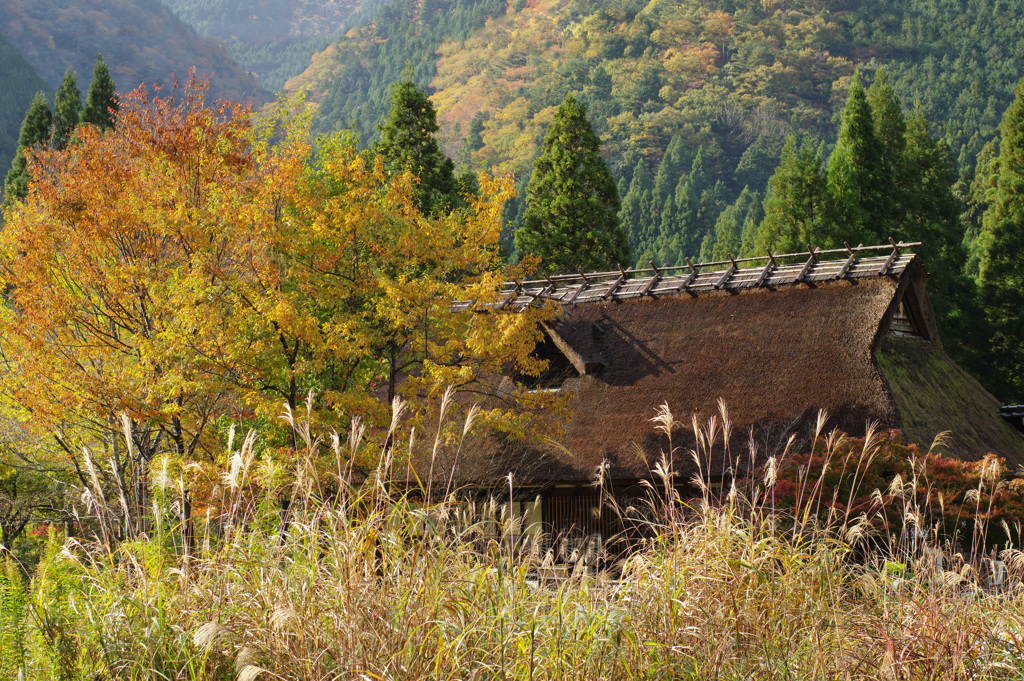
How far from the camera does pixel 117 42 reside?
10294cm

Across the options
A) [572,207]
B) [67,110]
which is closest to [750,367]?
[572,207]

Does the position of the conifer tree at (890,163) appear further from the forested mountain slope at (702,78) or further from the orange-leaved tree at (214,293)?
the forested mountain slope at (702,78)

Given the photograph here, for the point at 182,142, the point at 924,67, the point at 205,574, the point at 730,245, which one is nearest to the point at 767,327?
the point at 182,142

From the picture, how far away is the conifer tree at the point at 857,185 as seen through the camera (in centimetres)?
2167

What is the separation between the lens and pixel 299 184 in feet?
36.0

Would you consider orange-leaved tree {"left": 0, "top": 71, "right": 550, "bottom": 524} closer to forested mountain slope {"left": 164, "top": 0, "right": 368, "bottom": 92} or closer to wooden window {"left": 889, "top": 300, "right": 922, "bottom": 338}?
wooden window {"left": 889, "top": 300, "right": 922, "bottom": 338}

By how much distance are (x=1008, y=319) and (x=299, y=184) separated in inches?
677

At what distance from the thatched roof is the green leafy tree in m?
9.02

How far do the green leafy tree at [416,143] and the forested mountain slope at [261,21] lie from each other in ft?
362

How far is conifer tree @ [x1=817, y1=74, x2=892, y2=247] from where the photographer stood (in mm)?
21672

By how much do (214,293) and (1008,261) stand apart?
18.9 m

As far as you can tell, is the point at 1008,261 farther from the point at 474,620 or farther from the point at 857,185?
the point at 474,620

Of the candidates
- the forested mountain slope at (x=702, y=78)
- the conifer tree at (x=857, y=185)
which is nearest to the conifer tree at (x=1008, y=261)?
the conifer tree at (x=857, y=185)

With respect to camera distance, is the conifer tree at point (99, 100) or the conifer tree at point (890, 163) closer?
the conifer tree at point (890, 163)
